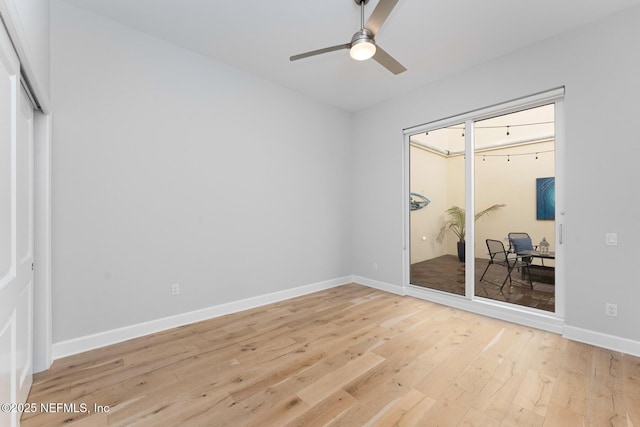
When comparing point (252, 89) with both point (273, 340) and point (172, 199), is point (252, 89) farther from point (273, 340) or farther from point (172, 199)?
point (273, 340)

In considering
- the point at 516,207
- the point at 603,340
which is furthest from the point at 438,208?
the point at 603,340

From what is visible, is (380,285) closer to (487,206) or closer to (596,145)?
(487,206)

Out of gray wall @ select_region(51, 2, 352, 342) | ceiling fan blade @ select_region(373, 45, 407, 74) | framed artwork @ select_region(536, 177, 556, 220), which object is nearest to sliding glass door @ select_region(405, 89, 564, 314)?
framed artwork @ select_region(536, 177, 556, 220)

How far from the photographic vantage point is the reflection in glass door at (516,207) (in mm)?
3154

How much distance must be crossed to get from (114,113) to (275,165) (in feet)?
6.10

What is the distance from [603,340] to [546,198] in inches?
58.7

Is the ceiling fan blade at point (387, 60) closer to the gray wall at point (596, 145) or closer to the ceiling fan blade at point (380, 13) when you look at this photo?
the ceiling fan blade at point (380, 13)

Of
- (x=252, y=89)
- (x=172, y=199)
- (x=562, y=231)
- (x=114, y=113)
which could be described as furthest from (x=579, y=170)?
(x=114, y=113)

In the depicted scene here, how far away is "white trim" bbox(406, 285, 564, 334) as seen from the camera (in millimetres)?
2910

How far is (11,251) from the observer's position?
1440mm

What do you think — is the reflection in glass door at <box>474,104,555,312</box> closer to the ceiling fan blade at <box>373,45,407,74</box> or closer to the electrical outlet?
the ceiling fan blade at <box>373,45,407,74</box>

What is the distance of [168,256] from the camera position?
296 cm

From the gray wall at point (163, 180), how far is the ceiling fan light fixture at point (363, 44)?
187 centimetres

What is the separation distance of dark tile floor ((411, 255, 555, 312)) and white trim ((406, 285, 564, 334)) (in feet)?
0.37
